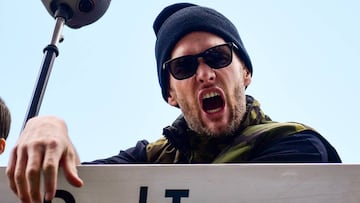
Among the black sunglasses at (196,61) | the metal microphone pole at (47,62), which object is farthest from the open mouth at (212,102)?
the metal microphone pole at (47,62)

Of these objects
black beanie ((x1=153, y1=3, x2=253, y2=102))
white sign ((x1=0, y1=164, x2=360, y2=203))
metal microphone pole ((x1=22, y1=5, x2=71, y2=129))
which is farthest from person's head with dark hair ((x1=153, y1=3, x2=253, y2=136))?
white sign ((x1=0, y1=164, x2=360, y2=203))

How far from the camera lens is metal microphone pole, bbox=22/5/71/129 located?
227 centimetres

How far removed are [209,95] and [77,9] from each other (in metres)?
0.77

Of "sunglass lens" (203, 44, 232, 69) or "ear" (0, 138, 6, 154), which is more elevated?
"sunglass lens" (203, 44, 232, 69)

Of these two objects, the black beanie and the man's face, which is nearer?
the man's face

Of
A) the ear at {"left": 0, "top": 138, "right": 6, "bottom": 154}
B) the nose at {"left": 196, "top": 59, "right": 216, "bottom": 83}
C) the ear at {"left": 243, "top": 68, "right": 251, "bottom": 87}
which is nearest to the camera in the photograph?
the nose at {"left": 196, "top": 59, "right": 216, "bottom": 83}

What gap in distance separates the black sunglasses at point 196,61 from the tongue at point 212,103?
116mm

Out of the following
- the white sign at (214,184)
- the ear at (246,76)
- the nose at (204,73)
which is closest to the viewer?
the white sign at (214,184)

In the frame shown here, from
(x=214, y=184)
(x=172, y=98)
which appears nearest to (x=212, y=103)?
(x=172, y=98)

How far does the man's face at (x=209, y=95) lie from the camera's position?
2240 mm

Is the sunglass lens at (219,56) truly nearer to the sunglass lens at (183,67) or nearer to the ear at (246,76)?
the sunglass lens at (183,67)

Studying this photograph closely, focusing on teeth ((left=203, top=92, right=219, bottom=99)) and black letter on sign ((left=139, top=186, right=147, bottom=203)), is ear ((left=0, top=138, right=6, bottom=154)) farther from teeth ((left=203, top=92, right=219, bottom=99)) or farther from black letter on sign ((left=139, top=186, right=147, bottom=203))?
black letter on sign ((left=139, top=186, right=147, bottom=203))

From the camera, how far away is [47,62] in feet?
8.14

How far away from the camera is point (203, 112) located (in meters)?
2.31
